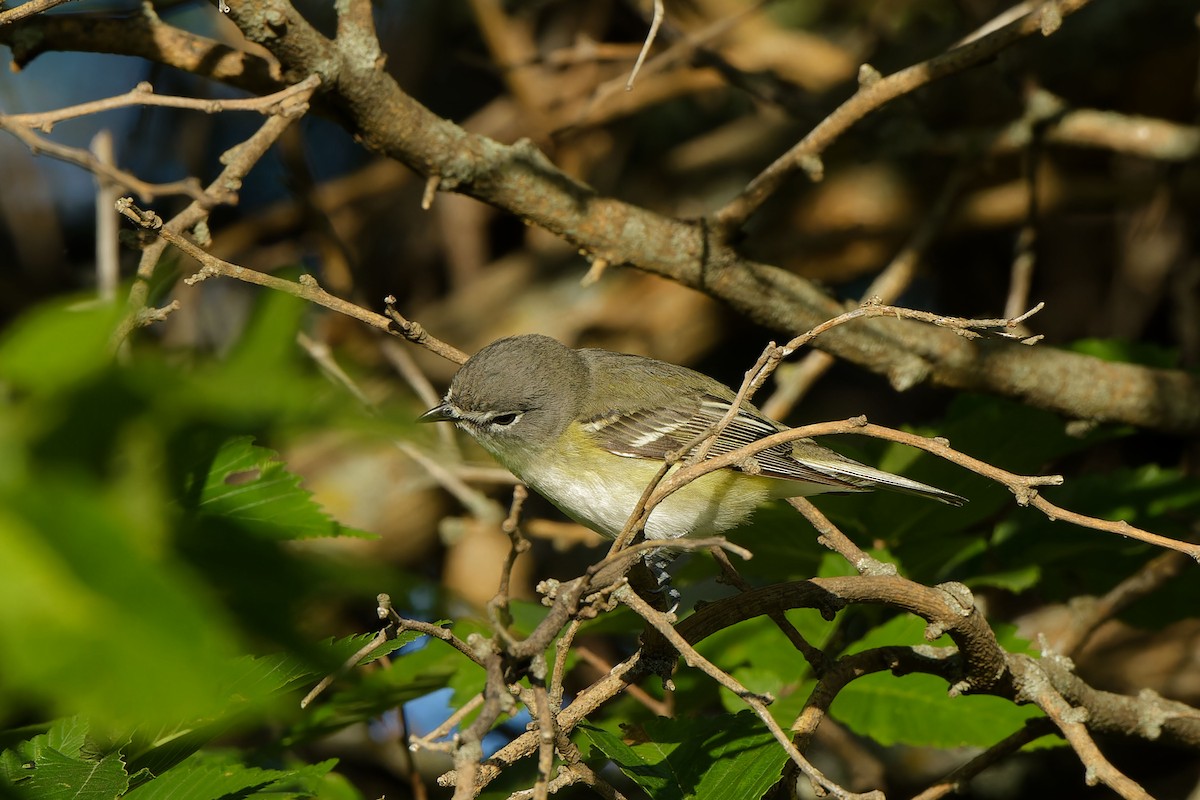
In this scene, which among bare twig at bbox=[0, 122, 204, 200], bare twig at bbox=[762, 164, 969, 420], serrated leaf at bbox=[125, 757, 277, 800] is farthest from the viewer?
bare twig at bbox=[762, 164, 969, 420]

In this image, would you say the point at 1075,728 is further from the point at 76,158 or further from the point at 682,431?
the point at 76,158

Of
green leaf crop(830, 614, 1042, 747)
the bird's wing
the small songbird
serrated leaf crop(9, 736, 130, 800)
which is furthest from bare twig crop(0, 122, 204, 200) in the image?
green leaf crop(830, 614, 1042, 747)

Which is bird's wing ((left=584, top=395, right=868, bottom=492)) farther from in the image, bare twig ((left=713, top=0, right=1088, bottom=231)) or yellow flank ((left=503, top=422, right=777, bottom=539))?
bare twig ((left=713, top=0, right=1088, bottom=231))

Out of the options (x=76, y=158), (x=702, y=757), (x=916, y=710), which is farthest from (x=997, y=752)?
(x=76, y=158)

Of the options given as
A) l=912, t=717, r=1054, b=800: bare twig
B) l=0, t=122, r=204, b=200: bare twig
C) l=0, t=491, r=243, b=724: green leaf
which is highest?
l=0, t=491, r=243, b=724: green leaf

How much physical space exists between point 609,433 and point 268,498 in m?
1.44

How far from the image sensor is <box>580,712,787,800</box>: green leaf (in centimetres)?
182

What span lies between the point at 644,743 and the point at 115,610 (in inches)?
61.3

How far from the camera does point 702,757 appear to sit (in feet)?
6.44

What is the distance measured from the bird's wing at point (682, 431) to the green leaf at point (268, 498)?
1.26 m

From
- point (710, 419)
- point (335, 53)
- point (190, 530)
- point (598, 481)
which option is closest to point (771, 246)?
point (710, 419)

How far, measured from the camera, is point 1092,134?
12.8 ft

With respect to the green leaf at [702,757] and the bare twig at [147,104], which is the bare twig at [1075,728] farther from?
the bare twig at [147,104]

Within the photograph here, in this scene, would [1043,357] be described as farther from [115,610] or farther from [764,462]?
[115,610]
